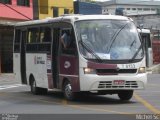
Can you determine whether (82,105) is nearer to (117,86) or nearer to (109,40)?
(117,86)

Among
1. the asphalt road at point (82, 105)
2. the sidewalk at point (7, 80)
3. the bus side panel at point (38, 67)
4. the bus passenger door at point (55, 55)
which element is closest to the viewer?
the asphalt road at point (82, 105)

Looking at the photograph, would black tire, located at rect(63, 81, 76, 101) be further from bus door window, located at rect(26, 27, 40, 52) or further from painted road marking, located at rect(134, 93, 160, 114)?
bus door window, located at rect(26, 27, 40, 52)

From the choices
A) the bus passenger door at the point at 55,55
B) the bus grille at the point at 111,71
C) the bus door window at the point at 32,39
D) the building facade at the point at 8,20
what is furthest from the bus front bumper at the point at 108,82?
the building facade at the point at 8,20

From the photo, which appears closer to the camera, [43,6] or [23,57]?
[23,57]

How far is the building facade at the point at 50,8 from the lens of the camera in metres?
50.4

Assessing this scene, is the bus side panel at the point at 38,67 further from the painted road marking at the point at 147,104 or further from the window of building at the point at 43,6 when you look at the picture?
the window of building at the point at 43,6

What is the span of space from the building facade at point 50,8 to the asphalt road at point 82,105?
92.5 feet

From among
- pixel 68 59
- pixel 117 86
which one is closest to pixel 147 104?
pixel 117 86

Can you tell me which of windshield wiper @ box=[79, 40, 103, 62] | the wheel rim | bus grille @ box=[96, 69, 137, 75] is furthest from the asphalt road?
windshield wiper @ box=[79, 40, 103, 62]

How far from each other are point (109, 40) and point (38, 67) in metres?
4.40

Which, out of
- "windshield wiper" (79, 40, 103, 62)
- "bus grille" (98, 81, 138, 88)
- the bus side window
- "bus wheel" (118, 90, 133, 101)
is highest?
the bus side window

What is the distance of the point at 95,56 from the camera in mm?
18156

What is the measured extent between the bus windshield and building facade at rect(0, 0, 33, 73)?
25782 millimetres

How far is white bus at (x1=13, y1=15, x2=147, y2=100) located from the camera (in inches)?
712
